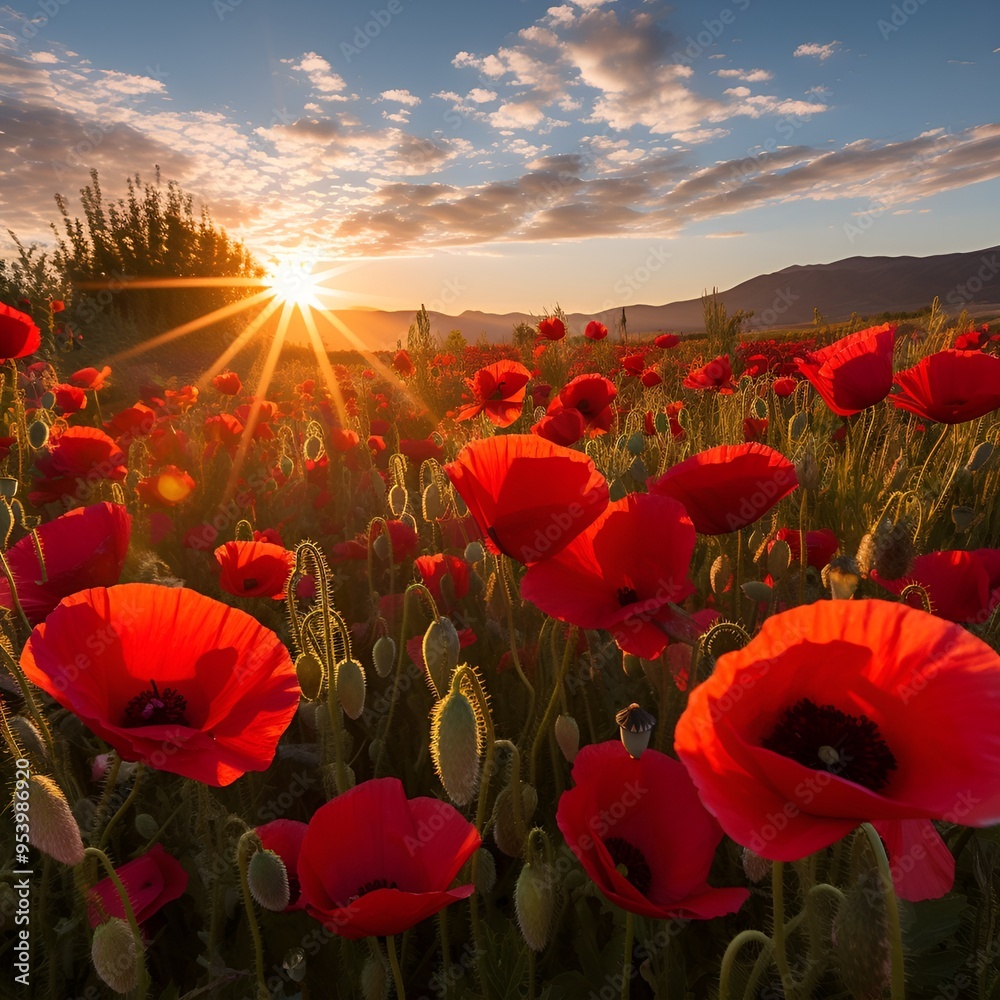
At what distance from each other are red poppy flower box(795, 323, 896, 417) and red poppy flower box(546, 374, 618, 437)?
0.98m

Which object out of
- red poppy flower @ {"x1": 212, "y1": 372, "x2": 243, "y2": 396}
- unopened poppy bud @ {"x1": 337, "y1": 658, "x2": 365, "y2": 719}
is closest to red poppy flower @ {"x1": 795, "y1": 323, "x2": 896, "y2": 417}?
unopened poppy bud @ {"x1": 337, "y1": 658, "x2": 365, "y2": 719}

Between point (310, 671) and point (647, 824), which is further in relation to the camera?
point (310, 671)

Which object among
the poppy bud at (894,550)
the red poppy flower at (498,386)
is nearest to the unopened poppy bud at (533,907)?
the poppy bud at (894,550)

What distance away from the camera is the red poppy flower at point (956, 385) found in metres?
2.10

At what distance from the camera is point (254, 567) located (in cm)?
206

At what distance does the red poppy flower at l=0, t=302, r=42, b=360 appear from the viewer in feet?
8.74

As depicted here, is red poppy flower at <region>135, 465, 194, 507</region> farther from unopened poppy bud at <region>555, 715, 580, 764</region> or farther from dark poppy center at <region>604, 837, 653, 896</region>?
dark poppy center at <region>604, 837, 653, 896</region>

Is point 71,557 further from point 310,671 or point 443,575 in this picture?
point 443,575

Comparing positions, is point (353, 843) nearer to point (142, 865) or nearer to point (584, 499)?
point (142, 865)

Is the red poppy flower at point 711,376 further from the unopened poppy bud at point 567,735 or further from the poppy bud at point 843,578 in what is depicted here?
the unopened poppy bud at point 567,735

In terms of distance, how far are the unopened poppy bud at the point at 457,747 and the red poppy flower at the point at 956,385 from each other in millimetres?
1865

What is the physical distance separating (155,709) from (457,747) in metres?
0.53

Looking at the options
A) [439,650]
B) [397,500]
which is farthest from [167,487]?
[439,650]

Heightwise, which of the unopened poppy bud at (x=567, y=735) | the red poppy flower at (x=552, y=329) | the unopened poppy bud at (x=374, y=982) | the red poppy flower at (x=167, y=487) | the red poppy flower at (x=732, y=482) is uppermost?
the red poppy flower at (x=552, y=329)
